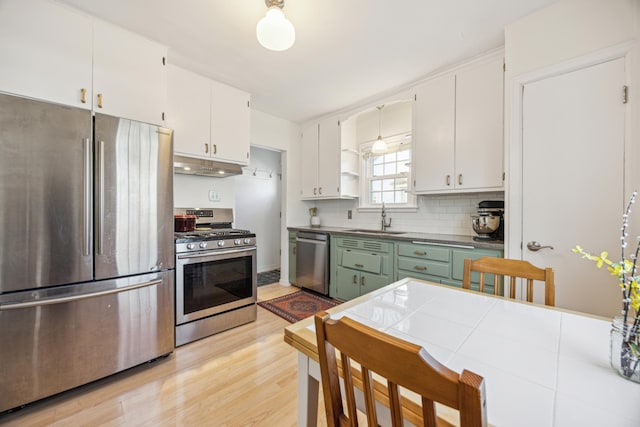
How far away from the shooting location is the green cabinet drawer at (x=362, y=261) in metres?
2.86

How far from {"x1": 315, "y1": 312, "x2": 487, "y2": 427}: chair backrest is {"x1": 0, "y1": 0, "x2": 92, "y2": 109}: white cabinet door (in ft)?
7.64

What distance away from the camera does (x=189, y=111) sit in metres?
2.57

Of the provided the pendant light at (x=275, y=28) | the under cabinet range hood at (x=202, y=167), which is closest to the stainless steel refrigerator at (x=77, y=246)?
the under cabinet range hood at (x=202, y=167)

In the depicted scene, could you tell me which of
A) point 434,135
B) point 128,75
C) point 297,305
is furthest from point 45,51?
point 434,135

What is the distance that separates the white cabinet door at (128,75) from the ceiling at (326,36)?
0.10 metres

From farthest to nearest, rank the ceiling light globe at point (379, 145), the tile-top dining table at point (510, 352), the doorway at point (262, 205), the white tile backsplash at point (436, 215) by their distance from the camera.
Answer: the doorway at point (262, 205)
the ceiling light globe at point (379, 145)
the white tile backsplash at point (436, 215)
the tile-top dining table at point (510, 352)

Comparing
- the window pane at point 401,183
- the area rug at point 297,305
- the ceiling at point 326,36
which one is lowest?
the area rug at point 297,305

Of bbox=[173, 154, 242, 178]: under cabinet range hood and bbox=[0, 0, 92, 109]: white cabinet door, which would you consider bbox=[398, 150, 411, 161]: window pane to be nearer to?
bbox=[173, 154, 242, 178]: under cabinet range hood

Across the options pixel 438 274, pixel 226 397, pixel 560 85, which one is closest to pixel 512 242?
pixel 438 274

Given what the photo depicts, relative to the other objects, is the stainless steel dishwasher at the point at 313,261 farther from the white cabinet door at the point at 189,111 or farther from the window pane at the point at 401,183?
the white cabinet door at the point at 189,111

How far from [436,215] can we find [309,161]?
1.99 m

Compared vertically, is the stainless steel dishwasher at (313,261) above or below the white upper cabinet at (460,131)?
below

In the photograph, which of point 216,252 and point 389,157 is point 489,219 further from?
point 216,252

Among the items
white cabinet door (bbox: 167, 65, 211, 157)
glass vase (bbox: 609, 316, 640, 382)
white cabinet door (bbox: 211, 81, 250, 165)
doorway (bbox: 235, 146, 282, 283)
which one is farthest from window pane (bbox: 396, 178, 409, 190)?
glass vase (bbox: 609, 316, 640, 382)
